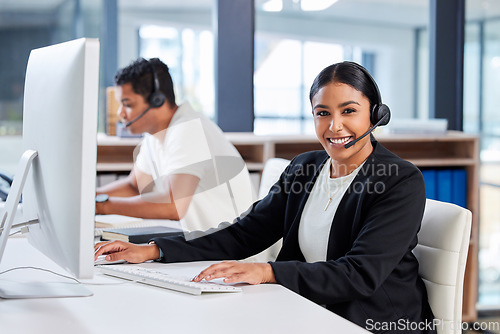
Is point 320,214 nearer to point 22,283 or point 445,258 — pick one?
point 445,258

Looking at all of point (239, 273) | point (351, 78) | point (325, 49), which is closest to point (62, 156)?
point (239, 273)

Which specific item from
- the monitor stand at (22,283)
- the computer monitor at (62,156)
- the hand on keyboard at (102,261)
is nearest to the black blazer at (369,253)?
the hand on keyboard at (102,261)

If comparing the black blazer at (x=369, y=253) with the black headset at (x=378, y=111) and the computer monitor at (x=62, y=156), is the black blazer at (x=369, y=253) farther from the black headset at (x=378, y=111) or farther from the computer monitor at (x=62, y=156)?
the computer monitor at (x=62, y=156)

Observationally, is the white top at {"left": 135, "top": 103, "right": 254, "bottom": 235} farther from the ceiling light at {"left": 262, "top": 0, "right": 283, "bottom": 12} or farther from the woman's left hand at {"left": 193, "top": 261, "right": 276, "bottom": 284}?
the ceiling light at {"left": 262, "top": 0, "right": 283, "bottom": 12}

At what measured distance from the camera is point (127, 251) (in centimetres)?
155

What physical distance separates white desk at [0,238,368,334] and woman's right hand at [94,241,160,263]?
0.20m

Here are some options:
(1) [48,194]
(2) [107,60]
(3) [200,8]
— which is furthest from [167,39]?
(1) [48,194]

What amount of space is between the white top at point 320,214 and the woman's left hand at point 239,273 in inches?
11.4

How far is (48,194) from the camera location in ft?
3.82

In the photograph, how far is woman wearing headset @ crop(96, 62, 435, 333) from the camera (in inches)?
53.4

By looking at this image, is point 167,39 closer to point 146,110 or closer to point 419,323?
point 146,110

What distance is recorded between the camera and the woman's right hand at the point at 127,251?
60.3 inches

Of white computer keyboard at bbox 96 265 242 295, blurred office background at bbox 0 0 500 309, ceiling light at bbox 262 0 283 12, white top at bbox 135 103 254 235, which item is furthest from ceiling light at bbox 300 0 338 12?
white computer keyboard at bbox 96 265 242 295

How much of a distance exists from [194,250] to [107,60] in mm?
2410
